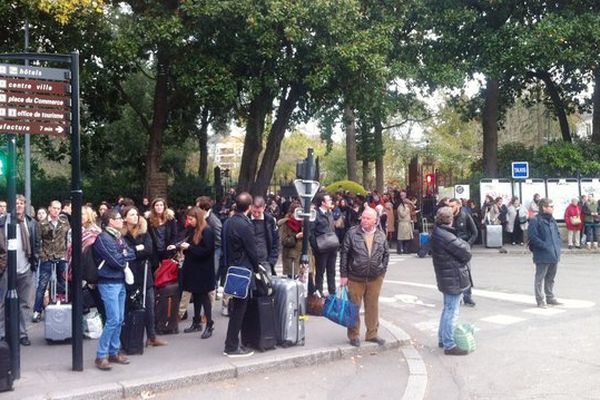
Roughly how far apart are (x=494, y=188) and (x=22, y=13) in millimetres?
15815

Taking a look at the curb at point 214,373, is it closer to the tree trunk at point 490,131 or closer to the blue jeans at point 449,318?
the blue jeans at point 449,318

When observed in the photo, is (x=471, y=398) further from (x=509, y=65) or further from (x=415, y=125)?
(x=415, y=125)

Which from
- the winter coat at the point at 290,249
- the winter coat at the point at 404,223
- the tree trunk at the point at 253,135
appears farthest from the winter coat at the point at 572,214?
the winter coat at the point at 290,249

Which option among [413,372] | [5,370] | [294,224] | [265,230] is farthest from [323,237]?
[5,370]

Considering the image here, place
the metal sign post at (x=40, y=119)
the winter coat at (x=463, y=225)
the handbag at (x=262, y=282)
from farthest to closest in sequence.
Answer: the winter coat at (x=463, y=225) < the handbag at (x=262, y=282) < the metal sign post at (x=40, y=119)

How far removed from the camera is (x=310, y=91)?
20.2 m

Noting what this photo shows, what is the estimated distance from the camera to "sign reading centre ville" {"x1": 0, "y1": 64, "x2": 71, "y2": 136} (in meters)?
6.35

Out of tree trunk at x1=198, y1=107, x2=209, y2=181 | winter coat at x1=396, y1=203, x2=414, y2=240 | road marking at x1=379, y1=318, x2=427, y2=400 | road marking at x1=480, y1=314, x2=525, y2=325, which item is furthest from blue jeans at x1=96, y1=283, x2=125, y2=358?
tree trunk at x1=198, y1=107, x2=209, y2=181

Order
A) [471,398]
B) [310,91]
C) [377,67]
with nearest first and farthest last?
1. [471,398]
2. [377,67]
3. [310,91]

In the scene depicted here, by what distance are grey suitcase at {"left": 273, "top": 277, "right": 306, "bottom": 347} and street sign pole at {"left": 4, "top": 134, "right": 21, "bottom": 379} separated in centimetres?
289

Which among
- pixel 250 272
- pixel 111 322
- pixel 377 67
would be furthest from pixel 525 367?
pixel 377 67

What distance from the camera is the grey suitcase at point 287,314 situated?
7.65m

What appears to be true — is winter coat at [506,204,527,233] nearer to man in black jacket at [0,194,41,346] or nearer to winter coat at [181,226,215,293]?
winter coat at [181,226,215,293]

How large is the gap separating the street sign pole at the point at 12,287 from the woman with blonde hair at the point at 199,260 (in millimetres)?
2242
